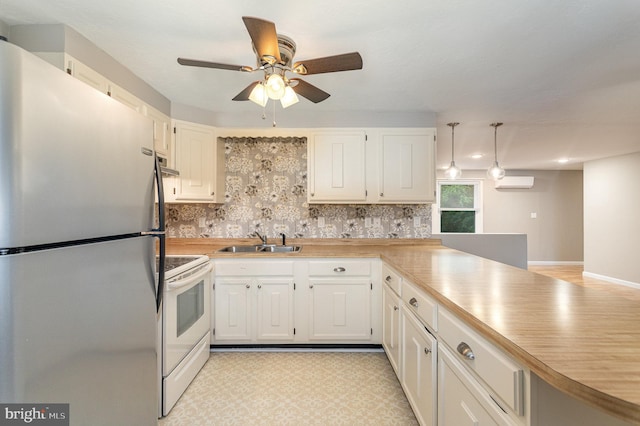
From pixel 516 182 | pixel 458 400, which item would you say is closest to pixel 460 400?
pixel 458 400

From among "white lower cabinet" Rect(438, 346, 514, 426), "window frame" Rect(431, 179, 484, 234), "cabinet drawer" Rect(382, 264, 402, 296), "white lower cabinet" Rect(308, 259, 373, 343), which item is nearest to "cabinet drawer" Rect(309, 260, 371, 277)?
"white lower cabinet" Rect(308, 259, 373, 343)

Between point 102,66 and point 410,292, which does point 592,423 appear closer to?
point 410,292

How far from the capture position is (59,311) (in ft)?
2.59

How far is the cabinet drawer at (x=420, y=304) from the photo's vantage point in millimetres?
1313

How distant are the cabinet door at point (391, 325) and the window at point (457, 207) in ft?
16.5

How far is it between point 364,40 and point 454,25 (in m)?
0.51

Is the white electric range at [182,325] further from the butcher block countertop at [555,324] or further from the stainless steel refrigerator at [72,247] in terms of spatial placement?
the butcher block countertop at [555,324]

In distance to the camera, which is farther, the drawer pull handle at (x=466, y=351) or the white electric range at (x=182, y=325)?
the white electric range at (x=182, y=325)

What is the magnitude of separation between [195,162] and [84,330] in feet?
7.01

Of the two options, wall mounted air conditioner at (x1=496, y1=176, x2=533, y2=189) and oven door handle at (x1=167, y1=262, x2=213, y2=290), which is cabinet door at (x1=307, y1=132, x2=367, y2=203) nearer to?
oven door handle at (x1=167, y1=262, x2=213, y2=290)

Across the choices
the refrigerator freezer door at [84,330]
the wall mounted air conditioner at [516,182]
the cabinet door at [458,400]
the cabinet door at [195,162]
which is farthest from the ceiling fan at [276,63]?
the wall mounted air conditioner at [516,182]

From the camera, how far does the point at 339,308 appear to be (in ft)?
8.18

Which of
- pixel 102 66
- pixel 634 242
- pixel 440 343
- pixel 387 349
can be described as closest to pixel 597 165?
pixel 634 242

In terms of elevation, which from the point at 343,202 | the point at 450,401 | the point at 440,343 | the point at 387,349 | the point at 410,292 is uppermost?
the point at 343,202
